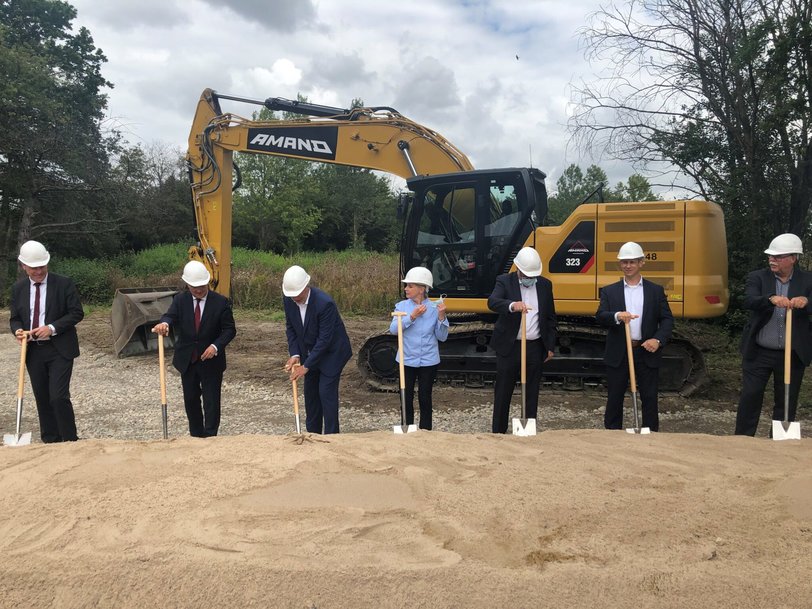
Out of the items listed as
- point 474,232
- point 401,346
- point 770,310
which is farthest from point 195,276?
point 770,310

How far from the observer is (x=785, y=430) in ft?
13.9

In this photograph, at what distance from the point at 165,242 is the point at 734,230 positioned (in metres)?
26.4

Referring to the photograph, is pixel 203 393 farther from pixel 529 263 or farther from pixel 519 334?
pixel 529 263

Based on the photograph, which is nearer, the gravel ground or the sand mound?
the sand mound

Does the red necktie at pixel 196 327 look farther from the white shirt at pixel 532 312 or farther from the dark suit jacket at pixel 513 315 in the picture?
the white shirt at pixel 532 312

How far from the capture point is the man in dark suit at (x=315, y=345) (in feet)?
15.2

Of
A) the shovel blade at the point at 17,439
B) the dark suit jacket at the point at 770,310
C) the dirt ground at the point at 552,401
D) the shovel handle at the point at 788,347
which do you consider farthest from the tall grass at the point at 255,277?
the shovel handle at the point at 788,347

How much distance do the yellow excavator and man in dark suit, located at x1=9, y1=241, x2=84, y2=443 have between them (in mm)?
3538

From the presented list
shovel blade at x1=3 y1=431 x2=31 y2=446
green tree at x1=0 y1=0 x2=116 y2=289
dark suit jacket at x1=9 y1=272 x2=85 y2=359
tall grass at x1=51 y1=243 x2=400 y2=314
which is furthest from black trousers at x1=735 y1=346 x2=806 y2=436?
green tree at x1=0 y1=0 x2=116 y2=289

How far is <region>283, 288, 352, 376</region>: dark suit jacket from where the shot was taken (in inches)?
185

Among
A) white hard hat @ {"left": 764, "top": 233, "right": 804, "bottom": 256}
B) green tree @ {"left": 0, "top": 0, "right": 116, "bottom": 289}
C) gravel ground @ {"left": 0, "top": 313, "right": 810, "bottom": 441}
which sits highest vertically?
green tree @ {"left": 0, "top": 0, "right": 116, "bottom": 289}

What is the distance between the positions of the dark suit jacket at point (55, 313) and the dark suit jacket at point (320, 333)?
1.66m

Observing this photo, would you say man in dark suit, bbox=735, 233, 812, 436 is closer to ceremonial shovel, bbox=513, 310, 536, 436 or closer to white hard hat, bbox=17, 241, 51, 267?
ceremonial shovel, bbox=513, 310, 536, 436

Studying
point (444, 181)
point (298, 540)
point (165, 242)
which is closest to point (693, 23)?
point (444, 181)
